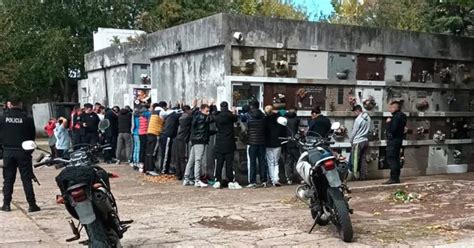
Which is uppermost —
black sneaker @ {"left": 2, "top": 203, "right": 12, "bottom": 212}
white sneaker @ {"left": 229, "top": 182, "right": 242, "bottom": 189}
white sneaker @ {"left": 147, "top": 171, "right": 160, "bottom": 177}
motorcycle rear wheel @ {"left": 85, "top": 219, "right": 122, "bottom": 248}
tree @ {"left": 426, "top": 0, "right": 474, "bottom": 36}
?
tree @ {"left": 426, "top": 0, "right": 474, "bottom": 36}

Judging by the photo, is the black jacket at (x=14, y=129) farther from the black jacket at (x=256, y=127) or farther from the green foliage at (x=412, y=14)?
the green foliage at (x=412, y=14)

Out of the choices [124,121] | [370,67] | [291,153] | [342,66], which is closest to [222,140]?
[291,153]

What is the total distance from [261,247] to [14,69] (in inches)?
1018

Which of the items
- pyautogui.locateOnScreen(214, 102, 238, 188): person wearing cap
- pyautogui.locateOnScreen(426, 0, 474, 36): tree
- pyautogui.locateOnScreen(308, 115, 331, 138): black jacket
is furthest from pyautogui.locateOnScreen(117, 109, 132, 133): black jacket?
pyautogui.locateOnScreen(426, 0, 474, 36): tree

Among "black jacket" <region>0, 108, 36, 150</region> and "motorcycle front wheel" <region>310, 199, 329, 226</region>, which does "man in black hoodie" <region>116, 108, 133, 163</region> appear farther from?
"motorcycle front wheel" <region>310, 199, 329, 226</region>

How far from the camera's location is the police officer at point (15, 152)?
9.07 meters

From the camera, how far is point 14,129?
9.08m

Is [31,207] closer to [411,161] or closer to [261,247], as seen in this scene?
[261,247]

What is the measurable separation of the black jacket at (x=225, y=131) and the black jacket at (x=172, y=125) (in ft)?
5.58

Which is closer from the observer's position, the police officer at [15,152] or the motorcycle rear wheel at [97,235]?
the motorcycle rear wheel at [97,235]

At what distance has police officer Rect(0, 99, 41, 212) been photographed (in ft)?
29.8

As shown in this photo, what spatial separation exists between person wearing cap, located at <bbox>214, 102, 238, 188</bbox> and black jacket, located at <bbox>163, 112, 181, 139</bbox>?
1691 millimetres

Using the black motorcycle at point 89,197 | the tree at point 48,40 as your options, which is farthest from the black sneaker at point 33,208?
the tree at point 48,40

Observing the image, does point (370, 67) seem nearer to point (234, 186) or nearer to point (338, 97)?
point (338, 97)
